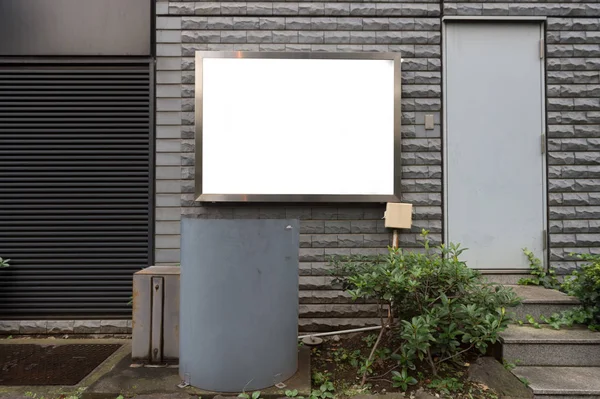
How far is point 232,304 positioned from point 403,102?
A: 3238mm

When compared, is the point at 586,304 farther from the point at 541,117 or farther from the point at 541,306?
the point at 541,117

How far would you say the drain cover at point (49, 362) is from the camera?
143 inches

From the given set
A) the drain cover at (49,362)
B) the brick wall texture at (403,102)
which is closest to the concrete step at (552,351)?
the brick wall texture at (403,102)

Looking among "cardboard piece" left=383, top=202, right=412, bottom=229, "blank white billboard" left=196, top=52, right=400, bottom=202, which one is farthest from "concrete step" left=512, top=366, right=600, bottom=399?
"blank white billboard" left=196, top=52, right=400, bottom=202

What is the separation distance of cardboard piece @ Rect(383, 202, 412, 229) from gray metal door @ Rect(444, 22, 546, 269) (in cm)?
63

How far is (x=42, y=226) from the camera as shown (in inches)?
192

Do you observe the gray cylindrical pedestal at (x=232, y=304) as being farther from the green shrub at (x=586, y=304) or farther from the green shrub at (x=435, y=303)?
the green shrub at (x=586, y=304)

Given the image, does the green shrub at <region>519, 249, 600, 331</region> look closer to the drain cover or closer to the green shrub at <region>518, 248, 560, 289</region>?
the green shrub at <region>518, 248, 560, 289</region>

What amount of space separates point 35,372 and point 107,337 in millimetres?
1027

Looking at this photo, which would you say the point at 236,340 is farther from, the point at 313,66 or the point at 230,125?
the point at 313,66

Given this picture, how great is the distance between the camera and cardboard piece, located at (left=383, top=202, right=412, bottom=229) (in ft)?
14.8

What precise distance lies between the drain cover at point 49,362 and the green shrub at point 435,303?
277 centimetres

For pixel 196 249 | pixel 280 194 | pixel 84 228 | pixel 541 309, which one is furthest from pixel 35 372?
pixel 541 309

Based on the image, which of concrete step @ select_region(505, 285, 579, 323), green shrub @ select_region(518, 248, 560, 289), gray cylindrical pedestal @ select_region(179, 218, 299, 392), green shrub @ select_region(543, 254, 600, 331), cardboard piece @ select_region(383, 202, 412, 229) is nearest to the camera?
gray cylindrical pedestal @ select_region(179, 218, 299, 392)
